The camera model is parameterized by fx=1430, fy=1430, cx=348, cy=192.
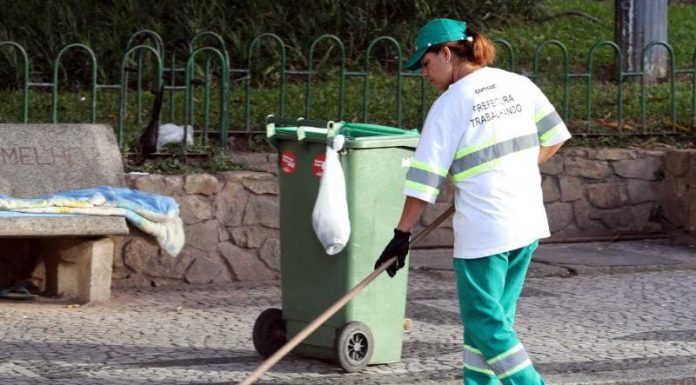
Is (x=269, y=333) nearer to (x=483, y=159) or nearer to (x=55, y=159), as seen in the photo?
(x=483, y=159)

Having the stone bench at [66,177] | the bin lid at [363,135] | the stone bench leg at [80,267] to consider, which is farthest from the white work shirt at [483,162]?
the stone bench leg at [80,267]

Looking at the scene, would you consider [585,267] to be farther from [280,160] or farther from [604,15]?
[604,15]

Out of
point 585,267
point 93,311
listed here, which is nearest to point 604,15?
point 585,267

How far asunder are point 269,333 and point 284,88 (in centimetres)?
343

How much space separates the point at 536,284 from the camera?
28.7ft

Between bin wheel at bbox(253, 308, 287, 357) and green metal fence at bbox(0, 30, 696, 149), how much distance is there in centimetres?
256

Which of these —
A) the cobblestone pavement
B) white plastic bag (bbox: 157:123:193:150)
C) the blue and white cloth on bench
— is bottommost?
the cobblestone pavement

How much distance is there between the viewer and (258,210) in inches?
351

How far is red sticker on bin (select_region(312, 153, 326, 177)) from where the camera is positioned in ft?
20.9

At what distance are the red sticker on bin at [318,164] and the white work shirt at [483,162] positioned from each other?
102 centimetres

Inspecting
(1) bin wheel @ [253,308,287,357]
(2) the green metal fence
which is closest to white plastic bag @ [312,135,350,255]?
(1) bin wheel @ [253,308,287,357]

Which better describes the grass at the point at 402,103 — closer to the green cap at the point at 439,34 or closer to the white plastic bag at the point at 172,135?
the white plastic bag at the point at 172,135

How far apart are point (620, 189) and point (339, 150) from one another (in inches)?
173

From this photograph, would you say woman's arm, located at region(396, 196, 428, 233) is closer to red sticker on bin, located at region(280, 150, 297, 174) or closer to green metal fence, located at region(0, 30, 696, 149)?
red sticker on bin, located at region(280, 150, 297, 174)
